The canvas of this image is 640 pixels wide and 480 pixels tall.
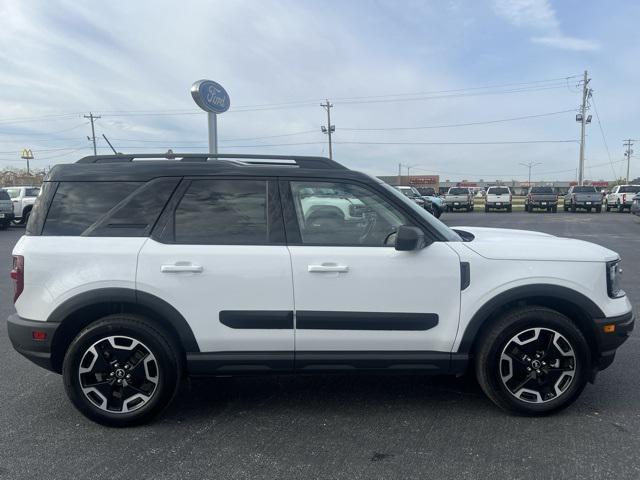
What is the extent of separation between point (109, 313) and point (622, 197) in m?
36.0

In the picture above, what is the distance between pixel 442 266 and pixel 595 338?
124cm

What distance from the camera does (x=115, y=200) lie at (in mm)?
3482

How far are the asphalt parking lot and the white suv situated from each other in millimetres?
259

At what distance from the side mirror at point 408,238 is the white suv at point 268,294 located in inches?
0.5

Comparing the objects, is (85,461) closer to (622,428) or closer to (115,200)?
(115,200)

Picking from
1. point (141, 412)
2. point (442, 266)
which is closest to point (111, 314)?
point (141, 412)

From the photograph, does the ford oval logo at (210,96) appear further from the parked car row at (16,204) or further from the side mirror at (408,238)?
the parked car row at (16,204)

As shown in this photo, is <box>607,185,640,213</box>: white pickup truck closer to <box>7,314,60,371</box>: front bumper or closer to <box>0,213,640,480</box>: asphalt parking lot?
<box>0,213,640,480</box>: asphalt parking lot

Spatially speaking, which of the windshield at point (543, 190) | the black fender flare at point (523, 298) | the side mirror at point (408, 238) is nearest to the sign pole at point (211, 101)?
the side mirror at point (408, 238)

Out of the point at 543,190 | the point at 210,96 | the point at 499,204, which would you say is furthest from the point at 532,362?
the point at 543,190

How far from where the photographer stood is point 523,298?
343cm

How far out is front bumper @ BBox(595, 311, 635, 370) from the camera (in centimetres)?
346

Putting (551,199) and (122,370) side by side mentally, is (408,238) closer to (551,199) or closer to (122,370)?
(122,370)

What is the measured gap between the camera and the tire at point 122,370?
11.0 feet
